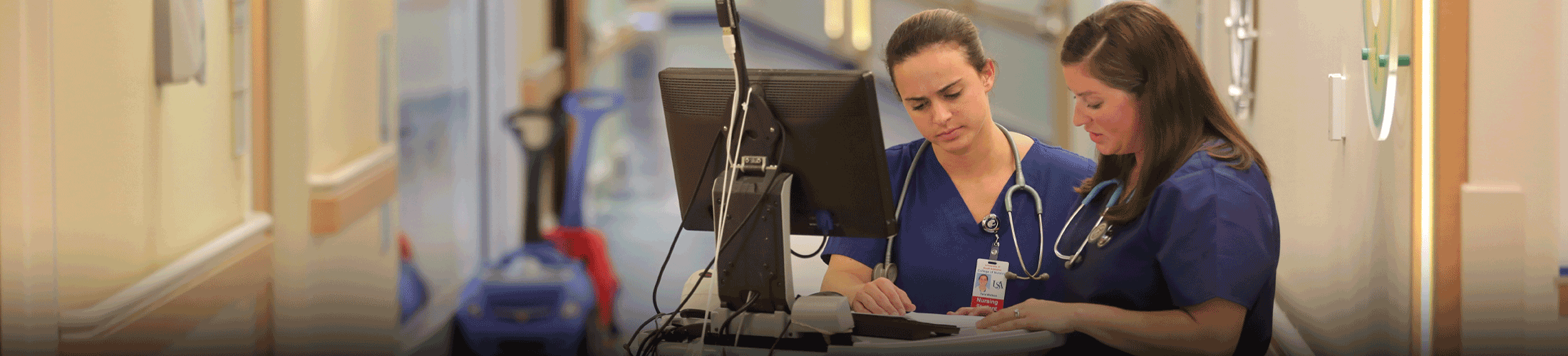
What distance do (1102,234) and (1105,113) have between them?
140mm

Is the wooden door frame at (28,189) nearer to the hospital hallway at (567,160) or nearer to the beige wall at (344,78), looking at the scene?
the hospital hallway at (567,160)

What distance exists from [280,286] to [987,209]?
1861 millimetres

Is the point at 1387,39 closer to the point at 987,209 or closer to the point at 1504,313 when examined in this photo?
the point at 1504,313

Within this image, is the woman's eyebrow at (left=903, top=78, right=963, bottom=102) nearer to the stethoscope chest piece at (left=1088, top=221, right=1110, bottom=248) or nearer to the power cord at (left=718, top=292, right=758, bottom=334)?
the stethoscope chest piece at (left=1088, top=221, right=1110, bottom=248)

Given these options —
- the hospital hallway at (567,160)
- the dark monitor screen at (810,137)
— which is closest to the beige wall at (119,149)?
the hospital hallway at (567,160)

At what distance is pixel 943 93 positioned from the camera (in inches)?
53.6

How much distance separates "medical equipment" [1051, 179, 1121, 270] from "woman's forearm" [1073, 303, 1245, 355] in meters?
0.10

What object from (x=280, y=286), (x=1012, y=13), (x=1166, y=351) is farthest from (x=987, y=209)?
(x=280, y=286)

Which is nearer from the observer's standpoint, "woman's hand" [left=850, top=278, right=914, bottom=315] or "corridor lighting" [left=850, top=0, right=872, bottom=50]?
"woman's hand" [left=850, top=278, right=914, bottom=315]

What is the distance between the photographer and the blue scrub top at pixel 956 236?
1378mm

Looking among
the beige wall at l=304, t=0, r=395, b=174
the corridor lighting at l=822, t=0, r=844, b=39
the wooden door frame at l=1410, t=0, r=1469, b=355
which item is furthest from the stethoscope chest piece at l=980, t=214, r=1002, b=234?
the beige wall at l=304, t=0, r=395, b=174

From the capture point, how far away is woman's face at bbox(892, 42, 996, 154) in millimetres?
1355

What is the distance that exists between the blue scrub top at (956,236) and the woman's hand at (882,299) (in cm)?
14

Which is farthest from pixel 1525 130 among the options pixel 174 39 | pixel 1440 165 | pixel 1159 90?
pixel 174 39
